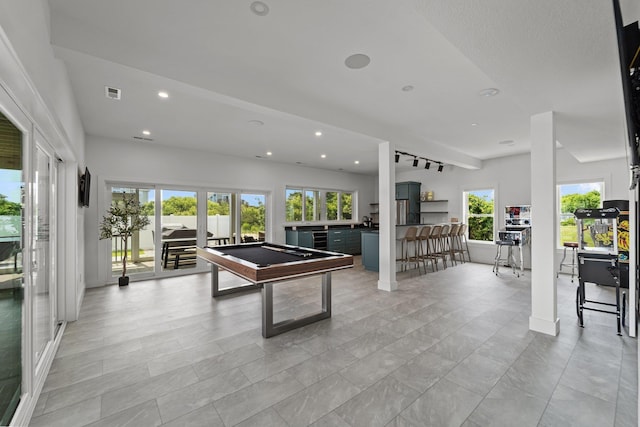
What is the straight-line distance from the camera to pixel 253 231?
295 inches

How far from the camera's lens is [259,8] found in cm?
207

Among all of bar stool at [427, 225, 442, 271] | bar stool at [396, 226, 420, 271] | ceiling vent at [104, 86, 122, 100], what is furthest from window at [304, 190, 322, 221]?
ceiling vent at [104, 86, 122, 100]

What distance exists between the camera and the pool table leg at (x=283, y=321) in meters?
3.11

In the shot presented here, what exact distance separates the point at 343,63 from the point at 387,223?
284cm

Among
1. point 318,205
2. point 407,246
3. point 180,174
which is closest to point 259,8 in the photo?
point 180,174

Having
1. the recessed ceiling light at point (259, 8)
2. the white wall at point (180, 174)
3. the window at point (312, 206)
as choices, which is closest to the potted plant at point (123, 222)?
the white wall at point (180, 174)

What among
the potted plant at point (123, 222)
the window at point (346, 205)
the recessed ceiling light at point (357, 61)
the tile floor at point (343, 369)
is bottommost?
the tile floor at point (343, 369)

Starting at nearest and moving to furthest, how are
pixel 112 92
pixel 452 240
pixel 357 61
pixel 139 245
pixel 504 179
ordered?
pixel 357 61 < pixel 112 92 < pixel 139 245 < pixel 504 179 < pixel 452 240

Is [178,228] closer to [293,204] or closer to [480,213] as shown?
[293,204]

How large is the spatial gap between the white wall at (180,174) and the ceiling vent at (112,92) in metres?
2.38

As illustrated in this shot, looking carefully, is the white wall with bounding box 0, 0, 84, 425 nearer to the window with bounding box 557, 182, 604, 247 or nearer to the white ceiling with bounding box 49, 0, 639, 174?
the white ceiling with bounding box 49, 0, 639, 174

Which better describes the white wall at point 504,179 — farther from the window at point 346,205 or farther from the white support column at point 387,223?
the white support column at point 387,223

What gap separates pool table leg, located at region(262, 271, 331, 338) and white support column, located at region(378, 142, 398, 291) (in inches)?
64.7

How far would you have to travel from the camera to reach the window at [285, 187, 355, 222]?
330 inches
